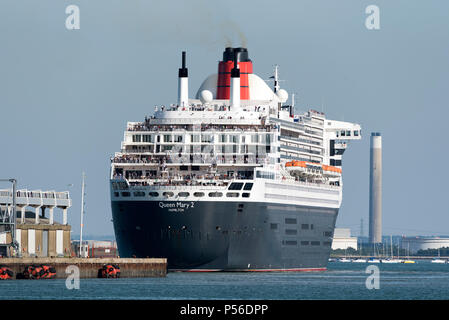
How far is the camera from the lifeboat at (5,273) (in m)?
98.4

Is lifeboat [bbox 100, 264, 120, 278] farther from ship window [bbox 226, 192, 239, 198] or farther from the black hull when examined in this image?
ship window [bbox 226, 192, 239, 198]

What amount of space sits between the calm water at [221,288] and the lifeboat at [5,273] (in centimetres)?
178

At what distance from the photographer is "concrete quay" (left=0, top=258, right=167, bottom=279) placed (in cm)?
10000

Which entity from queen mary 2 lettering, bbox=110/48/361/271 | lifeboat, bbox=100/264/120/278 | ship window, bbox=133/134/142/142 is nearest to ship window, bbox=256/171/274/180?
queen mary 2 lettering, bbox=110/48/361/271

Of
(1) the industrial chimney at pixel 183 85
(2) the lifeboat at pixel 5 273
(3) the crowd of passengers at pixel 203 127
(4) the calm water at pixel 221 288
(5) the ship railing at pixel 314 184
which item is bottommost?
(4) the calm water at pixel 221 288

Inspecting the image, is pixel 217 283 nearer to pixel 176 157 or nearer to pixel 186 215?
pixel 186 215

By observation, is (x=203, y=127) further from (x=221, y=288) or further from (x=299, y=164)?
(x=221, y=288)

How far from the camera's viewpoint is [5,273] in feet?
324

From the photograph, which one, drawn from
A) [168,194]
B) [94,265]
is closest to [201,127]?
[168,194]

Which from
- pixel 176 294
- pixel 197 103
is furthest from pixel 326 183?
pixel 176 294

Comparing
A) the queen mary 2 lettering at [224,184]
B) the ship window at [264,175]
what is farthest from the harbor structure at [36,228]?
the ship window at [264,175]

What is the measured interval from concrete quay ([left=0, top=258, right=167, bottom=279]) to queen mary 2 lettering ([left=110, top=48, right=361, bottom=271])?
4.27 m

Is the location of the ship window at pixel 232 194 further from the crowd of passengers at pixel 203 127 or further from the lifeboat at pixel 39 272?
the lifeboat at pixel 39 272
